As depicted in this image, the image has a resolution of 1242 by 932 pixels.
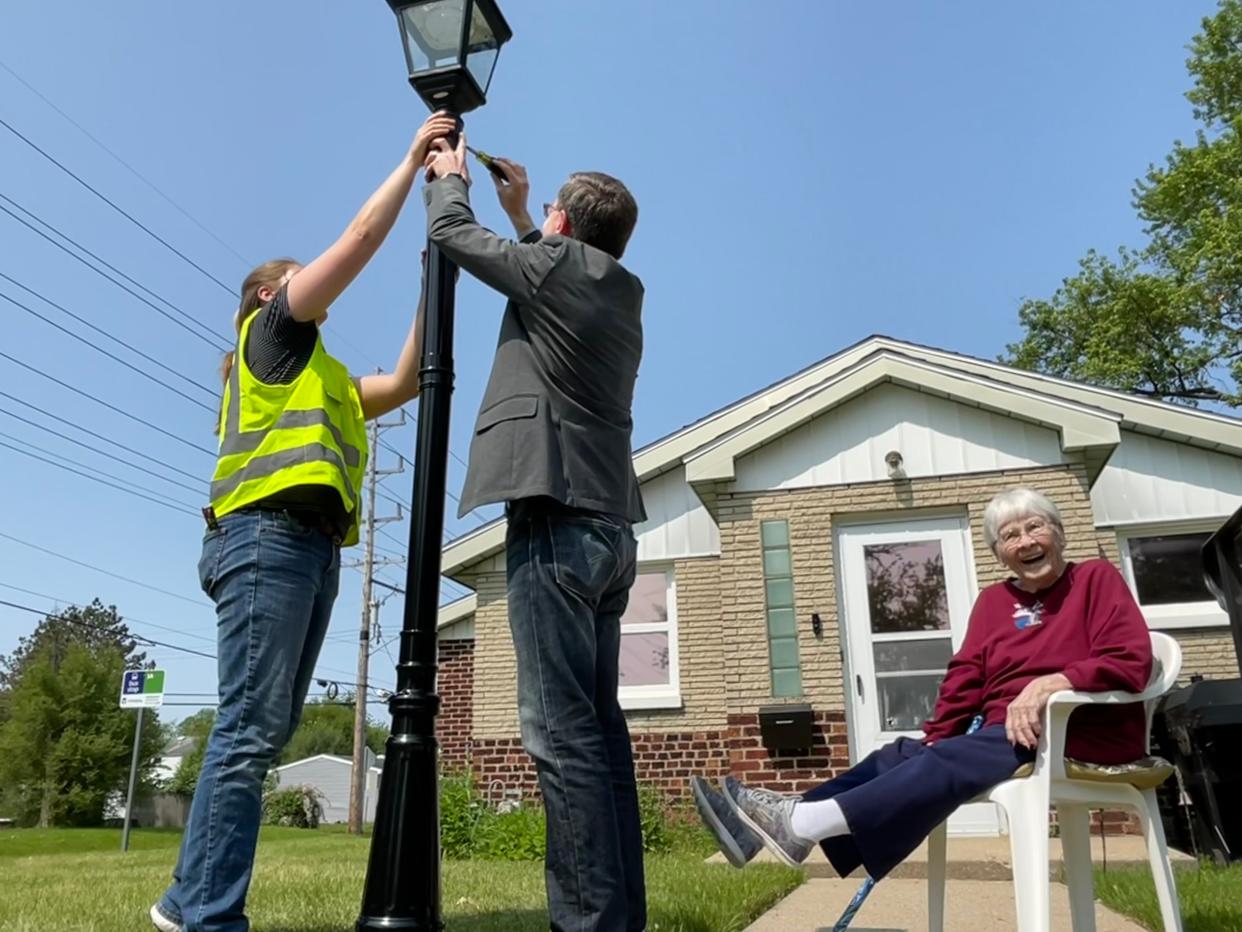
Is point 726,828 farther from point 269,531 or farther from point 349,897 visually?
point 349,897

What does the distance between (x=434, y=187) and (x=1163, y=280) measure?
2344 centimetres

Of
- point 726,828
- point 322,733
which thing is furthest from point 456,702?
point 322,733

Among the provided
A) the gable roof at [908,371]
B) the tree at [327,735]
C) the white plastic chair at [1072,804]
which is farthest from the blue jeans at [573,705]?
the tree at [327,735]

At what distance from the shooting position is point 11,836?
25.0 m

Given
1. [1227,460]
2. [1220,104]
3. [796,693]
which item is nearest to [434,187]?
[796,693]

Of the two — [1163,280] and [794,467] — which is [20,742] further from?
[1163,280]

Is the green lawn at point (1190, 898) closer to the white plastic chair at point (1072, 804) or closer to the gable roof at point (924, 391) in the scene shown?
the white plastic chair at point (1072, 804)

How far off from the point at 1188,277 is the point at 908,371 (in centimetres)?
1677

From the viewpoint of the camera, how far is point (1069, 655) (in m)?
2.52

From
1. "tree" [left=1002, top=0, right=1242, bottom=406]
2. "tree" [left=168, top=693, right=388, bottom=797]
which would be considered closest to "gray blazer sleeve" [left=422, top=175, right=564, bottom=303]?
"tree" [left=1002, top=0, right=1242, bottom=406]

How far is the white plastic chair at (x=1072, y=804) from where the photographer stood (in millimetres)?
2217

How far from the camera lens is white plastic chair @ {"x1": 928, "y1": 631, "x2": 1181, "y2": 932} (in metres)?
2.22

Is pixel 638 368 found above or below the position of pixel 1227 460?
below

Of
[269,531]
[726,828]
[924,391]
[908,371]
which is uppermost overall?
[908,371]
